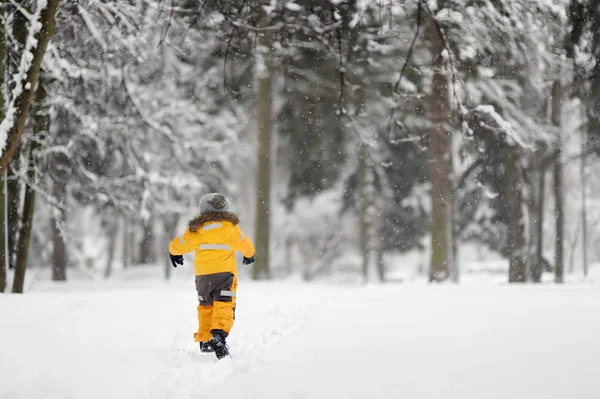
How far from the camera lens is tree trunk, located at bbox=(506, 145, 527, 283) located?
13.6 meters

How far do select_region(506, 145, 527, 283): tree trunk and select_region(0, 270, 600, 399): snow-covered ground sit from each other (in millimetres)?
6496

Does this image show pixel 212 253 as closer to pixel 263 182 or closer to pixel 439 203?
pixel 439 203

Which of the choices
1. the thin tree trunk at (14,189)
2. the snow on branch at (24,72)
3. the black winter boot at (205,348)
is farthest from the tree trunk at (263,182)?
the black winter boot at (205,348)

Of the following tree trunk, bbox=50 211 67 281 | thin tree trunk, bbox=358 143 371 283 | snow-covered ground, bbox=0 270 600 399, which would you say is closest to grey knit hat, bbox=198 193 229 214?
snow-covered ground, bbox=0 270 600 399

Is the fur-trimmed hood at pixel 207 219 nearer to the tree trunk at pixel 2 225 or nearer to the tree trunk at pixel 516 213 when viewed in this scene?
the tree trunk at pixel 2 225

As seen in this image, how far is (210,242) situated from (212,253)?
0.38 ft

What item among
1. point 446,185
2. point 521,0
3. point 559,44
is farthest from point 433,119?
point 521,0

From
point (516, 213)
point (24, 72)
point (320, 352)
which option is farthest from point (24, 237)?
point (516, 213)

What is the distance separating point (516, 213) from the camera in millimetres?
13812

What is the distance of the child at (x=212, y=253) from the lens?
587cm

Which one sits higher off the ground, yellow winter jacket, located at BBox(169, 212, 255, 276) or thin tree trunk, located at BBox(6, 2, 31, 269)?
thin tree trunk, located at BBox(6, 2, 31, 269)

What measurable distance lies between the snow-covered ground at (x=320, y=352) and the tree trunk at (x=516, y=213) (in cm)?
650

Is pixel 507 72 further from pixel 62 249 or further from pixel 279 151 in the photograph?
pixel 62 249

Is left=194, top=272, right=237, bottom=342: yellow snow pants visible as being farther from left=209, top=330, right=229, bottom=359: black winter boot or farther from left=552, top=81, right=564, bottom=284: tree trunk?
left=552, top=81, right=564, bottom=284: tree trunk
